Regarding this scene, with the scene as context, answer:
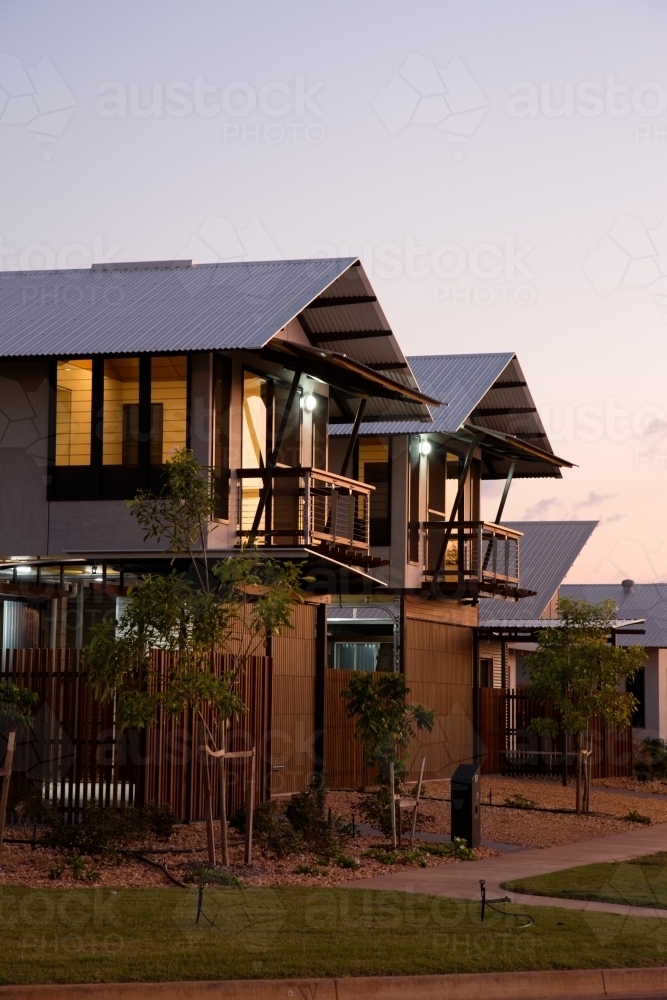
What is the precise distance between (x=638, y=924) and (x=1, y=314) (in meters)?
15.3

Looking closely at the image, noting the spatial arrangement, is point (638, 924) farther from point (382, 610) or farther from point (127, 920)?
point (382, 610)

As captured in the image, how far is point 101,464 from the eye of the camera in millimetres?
21641

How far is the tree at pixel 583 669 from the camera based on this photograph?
972 inches

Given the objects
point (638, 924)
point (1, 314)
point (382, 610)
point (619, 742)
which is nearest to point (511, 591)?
point (382, 610)

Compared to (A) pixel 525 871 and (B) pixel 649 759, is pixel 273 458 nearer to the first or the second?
(A) pixel 525 871

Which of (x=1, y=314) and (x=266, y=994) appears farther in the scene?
(x=1, y=314)

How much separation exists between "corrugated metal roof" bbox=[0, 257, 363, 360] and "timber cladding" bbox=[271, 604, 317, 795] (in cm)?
518

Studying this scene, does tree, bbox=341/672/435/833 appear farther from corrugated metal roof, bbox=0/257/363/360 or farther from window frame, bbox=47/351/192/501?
corrugated metal roof, bbox=0/257/363/360

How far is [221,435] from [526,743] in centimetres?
1502

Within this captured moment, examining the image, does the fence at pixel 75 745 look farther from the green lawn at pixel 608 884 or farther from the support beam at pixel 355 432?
the support beam at pixel 355 432

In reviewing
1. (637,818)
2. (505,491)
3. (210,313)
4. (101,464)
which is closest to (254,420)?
(210,313)

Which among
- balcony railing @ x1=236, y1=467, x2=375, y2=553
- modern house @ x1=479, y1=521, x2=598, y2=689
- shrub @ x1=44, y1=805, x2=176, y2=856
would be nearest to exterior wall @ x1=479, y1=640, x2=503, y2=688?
modern house @ x1=479, y1=521, x2=598, y2=689

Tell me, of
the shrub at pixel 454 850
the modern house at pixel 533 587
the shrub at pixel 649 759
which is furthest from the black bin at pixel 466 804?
the modern house at pixel 533 587

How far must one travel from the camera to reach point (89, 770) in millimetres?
16047
